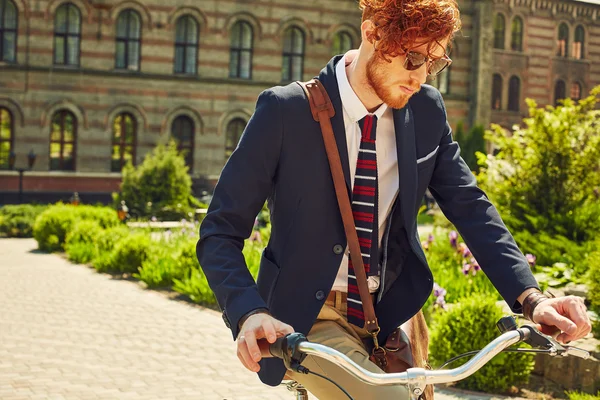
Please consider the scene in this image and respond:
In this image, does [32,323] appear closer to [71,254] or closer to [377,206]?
[71,254]

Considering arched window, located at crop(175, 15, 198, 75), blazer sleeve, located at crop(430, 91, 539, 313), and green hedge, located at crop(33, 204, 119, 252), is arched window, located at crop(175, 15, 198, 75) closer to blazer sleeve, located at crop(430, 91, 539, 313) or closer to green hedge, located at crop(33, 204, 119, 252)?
green hedge, located at crop(33, 204, 119, 252)

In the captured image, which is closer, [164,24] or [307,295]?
[307,295]

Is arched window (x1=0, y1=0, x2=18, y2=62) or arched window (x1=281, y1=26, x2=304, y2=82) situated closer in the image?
arched window (x1=0, y1=0, x2=18, y2=62)

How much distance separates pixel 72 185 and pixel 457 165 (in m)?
28.6

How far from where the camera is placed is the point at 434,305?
8672mm

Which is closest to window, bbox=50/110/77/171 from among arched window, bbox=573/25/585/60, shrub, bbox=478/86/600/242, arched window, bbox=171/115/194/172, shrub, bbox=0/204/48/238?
arched window, bbox=171/115/194/172

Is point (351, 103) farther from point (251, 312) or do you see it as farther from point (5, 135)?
point (5, 135)

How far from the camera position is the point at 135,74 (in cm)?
3127

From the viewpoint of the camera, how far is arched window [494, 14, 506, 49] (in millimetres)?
39875

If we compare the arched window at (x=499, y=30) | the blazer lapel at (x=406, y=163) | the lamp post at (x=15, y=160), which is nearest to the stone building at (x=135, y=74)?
the lamp post at (x=15, y=160)

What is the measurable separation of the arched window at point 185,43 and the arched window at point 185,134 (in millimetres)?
1758

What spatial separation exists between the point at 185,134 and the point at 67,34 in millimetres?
5328

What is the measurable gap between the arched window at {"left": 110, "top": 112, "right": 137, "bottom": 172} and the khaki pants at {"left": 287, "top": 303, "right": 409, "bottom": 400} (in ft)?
95.4

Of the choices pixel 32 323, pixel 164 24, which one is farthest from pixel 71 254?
pixel 164 24
